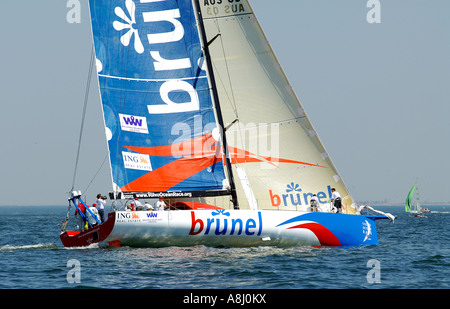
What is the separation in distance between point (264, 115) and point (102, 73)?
6074mm

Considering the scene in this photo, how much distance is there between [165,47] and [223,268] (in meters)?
9.28

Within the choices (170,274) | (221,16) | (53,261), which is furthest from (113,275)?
(221,16)

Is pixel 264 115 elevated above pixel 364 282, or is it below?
above

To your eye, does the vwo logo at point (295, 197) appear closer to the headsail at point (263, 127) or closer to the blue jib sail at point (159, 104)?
the headsail at point (263, 127)

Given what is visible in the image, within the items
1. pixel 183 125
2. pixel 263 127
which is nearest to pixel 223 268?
pixel 183 125

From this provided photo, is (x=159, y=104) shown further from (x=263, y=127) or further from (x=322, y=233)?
(x=322, y=233)

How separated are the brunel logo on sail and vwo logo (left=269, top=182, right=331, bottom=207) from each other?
4.40m

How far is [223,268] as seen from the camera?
Answer: 18.1 metres

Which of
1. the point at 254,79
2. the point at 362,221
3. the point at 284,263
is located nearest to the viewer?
the point at 284,263

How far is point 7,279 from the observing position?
17.0 m

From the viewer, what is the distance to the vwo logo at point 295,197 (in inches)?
936

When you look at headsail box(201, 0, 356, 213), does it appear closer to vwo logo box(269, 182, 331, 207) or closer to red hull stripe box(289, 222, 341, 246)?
vwo logo box(269, 182, 331, 207)
